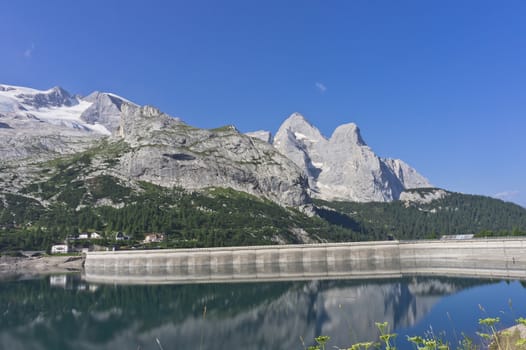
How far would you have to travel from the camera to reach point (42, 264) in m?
129

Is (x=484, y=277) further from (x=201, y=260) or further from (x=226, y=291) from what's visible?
(x=201, y=260)

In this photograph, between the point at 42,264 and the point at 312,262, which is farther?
the point at 42,264

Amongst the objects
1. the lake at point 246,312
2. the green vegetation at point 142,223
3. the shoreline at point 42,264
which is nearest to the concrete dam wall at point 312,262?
the shoreline at point 42,264

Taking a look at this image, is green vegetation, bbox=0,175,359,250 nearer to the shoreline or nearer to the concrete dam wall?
the shoreline

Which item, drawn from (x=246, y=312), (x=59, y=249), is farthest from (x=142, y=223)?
(x=246, y=312)

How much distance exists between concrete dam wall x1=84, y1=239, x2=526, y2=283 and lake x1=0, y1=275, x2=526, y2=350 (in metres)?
14.7

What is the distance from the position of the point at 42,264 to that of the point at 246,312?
9414cm

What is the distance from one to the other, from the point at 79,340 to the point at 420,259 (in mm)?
88210

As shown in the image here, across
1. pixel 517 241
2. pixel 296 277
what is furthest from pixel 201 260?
pixel 517 241

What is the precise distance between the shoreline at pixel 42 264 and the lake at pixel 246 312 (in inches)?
1429

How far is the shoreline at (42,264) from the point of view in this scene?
126250 millimetres

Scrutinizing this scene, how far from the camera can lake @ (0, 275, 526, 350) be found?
151 feet

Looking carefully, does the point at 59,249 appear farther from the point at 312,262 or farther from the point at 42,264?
the point at 312,262

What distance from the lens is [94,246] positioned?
142 m
